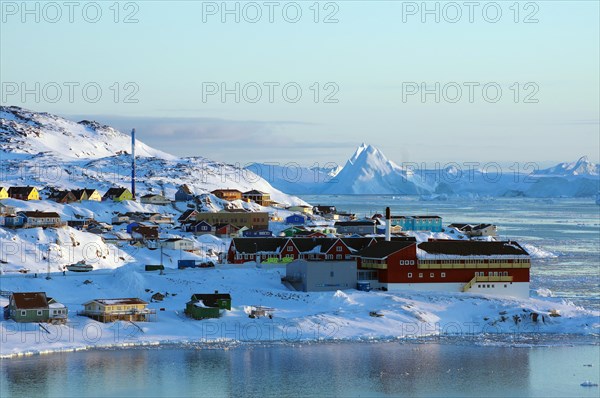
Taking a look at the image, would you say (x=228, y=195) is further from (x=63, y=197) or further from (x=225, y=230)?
(x=225, y=230)

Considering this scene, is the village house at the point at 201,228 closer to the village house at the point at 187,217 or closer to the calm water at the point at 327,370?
the village house at the point at 187,217

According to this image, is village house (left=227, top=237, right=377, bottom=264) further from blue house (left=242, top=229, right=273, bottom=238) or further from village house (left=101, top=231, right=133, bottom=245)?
blue house (left=242, top=229, right=273, bottom=238)

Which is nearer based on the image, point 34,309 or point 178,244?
point 34,309

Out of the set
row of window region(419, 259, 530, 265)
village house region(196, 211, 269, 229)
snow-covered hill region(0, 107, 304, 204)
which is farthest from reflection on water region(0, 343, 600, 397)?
snow-covered hill region(0, 107, 304, 204)

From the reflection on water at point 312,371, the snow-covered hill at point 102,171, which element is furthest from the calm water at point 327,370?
the snow-covered hill at point 102,171

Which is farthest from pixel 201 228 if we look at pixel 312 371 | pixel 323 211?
pixel 312 371
